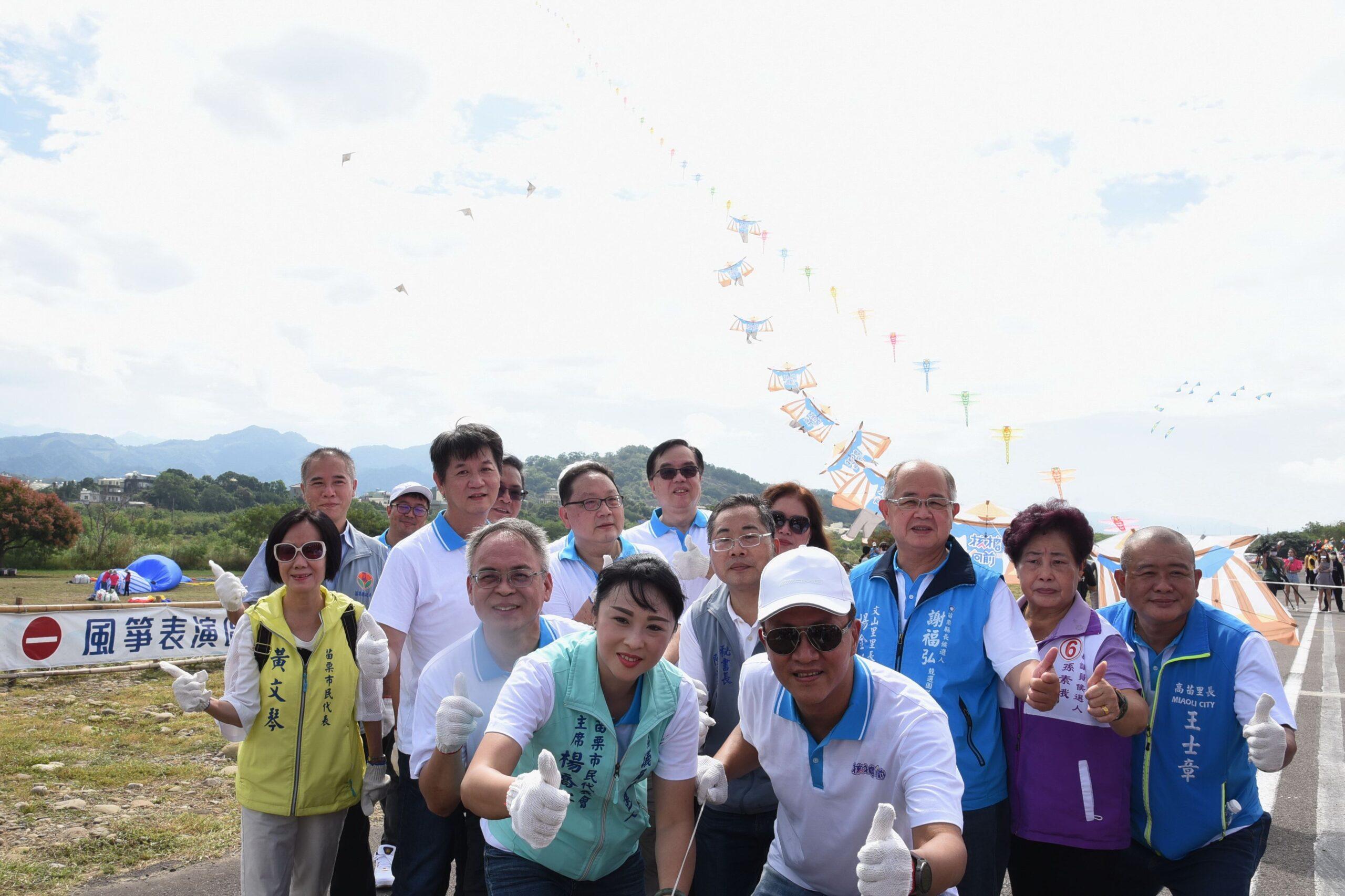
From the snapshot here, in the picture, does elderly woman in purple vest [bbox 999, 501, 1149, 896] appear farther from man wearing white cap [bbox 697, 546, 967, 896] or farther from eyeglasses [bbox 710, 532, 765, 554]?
eyeglasses [bbox 710, 532, 765, 554]

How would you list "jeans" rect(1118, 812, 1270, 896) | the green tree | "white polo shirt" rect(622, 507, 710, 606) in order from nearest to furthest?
1. "jeans" rect(1118, 812, 1270, 896)
2. "white polo shirt" rect(622, 507, 710, 606)
3. the green tree

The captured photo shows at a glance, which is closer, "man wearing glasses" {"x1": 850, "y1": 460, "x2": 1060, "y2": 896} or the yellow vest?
"man wearing glasses" {"x1": 850, "y1": 460, "x2": 1060, "y2": 896}

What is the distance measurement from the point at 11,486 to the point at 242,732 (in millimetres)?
37233

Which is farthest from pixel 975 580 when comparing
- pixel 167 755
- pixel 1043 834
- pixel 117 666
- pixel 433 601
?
pixel 117 666

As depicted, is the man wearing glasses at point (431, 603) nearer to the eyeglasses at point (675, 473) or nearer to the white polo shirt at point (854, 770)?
the eyeglasses at point (675, 473)

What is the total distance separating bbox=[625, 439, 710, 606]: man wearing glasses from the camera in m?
4.96

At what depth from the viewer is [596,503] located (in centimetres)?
430

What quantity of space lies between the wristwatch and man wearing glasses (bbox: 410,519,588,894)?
1.43 m

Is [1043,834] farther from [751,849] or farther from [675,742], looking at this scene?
[675,742]

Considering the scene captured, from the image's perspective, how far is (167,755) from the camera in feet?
23.6

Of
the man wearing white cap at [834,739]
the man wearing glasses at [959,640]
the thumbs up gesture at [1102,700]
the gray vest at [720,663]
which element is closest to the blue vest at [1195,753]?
the thumbs up gesture at [1102,700]

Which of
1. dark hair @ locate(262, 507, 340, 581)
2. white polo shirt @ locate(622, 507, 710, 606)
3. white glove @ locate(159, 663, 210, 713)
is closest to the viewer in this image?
white glove @ locate(159, 663, 210, 713)

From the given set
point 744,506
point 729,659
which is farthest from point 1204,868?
point 744,506

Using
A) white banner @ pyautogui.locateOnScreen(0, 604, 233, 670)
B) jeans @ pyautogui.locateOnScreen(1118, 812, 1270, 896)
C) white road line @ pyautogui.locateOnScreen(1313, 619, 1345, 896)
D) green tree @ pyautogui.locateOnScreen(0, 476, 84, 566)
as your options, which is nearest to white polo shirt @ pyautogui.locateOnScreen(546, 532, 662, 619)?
jeans @ pyautogui.locateOnScreen(1118, 812, 1270, 896)
